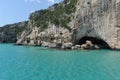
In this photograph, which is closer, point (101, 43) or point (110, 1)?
point (110, 1)

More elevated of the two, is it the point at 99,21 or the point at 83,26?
the point at 99,21

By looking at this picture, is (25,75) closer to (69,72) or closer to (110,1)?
(69,72)

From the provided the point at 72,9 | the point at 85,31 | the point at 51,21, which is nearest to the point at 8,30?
the point at 51,21

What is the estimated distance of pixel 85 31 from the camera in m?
55.2

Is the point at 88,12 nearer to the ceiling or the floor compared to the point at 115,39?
nearer to the ceiling

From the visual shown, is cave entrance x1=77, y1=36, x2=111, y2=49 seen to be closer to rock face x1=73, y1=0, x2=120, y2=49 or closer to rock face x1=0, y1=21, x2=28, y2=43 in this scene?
rock face x1=73, y1=0, x2=120, y2=49

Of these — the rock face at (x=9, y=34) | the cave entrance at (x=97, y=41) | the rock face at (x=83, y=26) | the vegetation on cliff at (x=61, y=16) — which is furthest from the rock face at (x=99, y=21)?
the rock face at (x=9, y=34)

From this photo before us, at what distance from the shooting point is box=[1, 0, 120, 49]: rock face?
49.6 metres

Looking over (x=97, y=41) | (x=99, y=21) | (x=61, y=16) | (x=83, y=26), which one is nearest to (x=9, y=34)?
(x=61, y=16)

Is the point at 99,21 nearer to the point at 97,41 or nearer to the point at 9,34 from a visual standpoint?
the point at 97,41

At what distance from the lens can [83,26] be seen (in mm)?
55906

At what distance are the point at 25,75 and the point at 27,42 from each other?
61.9 metres

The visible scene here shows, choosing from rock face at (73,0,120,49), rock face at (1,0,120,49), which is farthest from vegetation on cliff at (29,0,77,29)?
rock face at (73,0,120,49)

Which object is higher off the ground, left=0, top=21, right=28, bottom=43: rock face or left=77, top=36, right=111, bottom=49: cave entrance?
left=0, top=21, right=28, bottom=43: rock face
